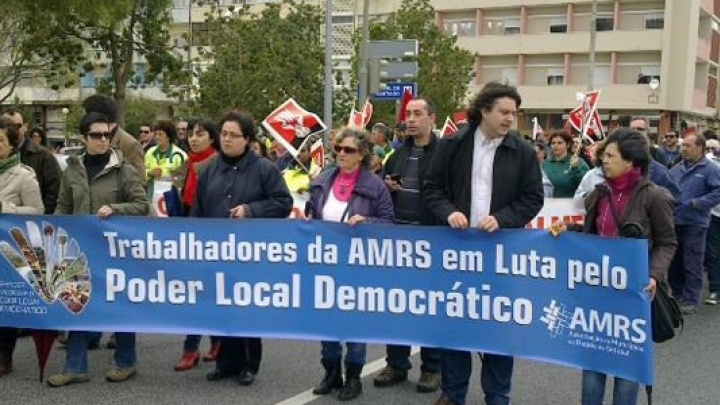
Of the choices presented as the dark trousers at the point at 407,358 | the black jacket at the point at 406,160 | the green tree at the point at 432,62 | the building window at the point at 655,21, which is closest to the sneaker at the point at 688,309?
the dark trousers at the point at 407,358

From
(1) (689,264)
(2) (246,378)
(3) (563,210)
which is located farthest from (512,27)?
(2) (246,378)

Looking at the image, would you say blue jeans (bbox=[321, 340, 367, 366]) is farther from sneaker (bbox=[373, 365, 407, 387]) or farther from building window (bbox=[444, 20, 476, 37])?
building window (bbox=[444, 20, 476, 37])

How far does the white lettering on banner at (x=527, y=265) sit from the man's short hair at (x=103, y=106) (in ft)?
9.59

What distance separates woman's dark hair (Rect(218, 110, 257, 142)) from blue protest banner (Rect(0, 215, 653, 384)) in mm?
671

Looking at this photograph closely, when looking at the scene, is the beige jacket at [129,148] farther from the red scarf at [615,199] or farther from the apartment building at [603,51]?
the apartment building at [603,51]

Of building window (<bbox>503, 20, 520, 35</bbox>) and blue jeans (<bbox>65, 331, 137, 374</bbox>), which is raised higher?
building window (<bbox>503, 20, 520, 35</bbox>)

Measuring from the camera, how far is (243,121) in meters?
5.81

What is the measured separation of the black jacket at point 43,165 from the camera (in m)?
6.64

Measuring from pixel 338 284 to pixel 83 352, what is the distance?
1.86 m

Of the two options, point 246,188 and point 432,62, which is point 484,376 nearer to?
point 246,188

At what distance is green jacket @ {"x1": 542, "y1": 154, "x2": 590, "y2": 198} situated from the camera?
Answer: 31.3 ft

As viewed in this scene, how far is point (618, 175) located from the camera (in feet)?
15.1

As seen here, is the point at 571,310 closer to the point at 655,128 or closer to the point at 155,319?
the point at 155,319

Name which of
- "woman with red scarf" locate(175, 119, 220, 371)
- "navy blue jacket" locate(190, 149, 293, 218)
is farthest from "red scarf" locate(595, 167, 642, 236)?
"woman with red scarf" locate(175, 119, 220, 371)
